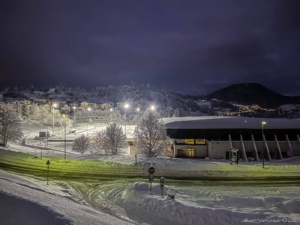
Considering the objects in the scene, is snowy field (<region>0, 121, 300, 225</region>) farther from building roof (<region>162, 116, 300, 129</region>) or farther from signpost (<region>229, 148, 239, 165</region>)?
building roof (<region>162, 116, 300, 129</region>)

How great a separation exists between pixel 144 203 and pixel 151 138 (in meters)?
27.7

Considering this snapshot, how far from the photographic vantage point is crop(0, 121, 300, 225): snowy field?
10.8 metres

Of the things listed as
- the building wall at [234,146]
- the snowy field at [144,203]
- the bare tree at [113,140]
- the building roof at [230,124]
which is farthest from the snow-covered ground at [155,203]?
the bare tree at [113,140]

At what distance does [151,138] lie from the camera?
147ft

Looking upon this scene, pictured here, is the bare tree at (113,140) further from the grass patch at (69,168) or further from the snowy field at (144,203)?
the snowy field at (144,203)

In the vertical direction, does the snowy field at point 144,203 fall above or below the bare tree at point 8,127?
below

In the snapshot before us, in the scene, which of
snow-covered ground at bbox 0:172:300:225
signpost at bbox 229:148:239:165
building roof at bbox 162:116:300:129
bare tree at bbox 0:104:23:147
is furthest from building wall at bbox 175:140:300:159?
bare tree at bbox 0:104:23:147

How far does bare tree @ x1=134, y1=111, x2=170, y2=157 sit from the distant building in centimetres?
382

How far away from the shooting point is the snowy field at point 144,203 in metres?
10.8

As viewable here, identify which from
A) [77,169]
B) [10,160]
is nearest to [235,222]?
[77,169]

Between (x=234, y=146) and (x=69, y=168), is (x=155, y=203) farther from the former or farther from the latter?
(x=234, y=146)

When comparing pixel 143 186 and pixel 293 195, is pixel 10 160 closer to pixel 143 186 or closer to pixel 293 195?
pixel 143 186

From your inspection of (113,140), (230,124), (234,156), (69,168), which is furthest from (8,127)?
(230,124)

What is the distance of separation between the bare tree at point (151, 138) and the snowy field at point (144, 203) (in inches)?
827
